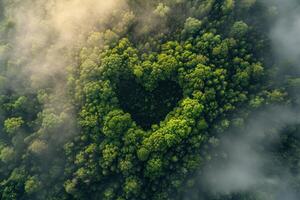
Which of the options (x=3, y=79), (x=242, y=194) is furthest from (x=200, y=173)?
(x=3, y=79)

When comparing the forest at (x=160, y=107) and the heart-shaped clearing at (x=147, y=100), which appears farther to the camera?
the heart-shaped clearing at (x=147, y=100)

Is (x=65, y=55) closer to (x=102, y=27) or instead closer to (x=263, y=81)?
(x=102, y=27)

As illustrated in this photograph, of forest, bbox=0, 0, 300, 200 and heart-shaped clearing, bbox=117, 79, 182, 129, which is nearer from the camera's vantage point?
forest, bbox=0, 0, 300, 200

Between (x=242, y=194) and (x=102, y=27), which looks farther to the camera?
(x=102, y=27)

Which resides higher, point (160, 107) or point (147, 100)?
point (147, 100)
